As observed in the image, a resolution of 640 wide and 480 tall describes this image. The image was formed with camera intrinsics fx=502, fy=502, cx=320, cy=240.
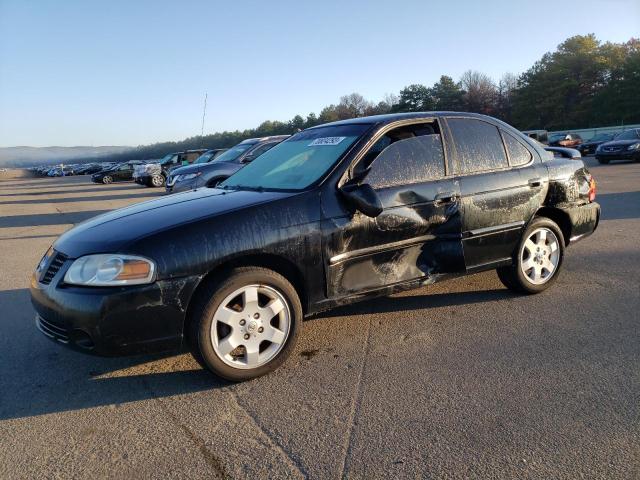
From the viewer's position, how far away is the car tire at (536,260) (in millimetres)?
4562

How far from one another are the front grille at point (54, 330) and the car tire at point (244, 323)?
2.36 ft

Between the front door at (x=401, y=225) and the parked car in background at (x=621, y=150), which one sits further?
the parked car in background at (x=621, y=150)

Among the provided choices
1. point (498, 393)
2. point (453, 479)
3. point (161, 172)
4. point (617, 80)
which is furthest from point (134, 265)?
point (617, 80)

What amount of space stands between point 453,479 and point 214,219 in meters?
1.96

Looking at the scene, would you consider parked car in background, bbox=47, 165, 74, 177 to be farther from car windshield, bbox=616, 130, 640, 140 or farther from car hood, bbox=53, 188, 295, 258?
car hood, bbox=53, 188, 295, 258

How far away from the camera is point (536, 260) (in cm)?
467

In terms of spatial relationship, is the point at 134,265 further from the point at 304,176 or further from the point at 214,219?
the point at 304,176

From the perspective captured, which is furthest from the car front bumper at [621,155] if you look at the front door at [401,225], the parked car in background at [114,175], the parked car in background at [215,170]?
the parked car in background at [114,175]

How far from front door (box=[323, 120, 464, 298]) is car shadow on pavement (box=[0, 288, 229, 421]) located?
3.86 feet

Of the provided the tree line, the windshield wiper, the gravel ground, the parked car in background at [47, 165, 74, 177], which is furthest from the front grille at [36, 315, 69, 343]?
the parked car in background at [47, 165, 74, 177]

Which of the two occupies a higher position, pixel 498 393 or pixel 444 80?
pixel 444 80

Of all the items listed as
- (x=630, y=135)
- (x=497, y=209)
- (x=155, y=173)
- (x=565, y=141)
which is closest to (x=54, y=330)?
(x=497, y=209)

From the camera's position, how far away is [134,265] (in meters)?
2.92

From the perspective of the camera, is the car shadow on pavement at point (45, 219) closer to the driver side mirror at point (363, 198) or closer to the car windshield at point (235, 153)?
the car windshield at point (235, 153)
